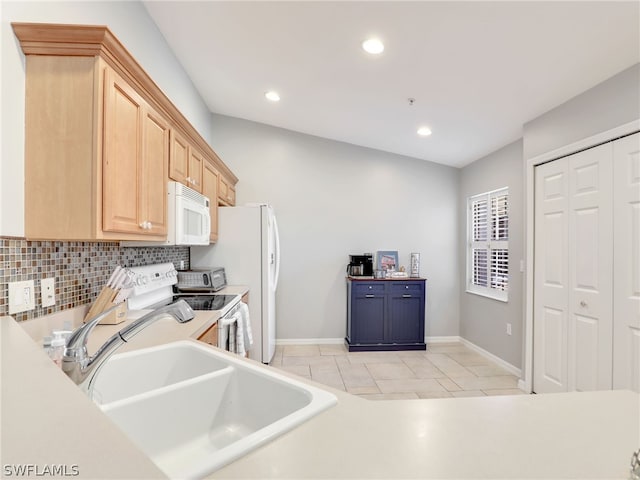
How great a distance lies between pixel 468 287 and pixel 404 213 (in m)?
1.35

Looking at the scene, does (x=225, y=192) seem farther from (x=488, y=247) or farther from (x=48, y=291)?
(x=488, y=247)

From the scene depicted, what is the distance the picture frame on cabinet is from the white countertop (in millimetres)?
3610

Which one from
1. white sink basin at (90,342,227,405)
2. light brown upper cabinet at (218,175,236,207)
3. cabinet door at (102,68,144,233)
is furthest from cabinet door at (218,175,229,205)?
white sink basin at (90,342,227,405)

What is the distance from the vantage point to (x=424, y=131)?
3.60 m

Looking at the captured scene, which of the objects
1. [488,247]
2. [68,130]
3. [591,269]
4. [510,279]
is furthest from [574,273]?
[68,130]

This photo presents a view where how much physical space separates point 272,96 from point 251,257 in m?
1.75

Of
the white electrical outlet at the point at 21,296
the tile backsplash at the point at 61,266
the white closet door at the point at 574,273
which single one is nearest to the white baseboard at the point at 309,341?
the white closet door at the point at 574,273

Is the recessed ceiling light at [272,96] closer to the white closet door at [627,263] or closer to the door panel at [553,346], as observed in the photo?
the white closet door at [627,263]

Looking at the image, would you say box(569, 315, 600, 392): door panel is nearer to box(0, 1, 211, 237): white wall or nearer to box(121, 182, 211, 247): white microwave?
box(121, 182, 211, 247): white microwave

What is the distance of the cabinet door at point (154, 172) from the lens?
1.77 m

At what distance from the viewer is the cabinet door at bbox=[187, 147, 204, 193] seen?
8.38 ft

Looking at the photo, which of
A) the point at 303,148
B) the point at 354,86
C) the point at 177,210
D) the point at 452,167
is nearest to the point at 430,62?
the point at 354,86

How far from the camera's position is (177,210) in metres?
2.14

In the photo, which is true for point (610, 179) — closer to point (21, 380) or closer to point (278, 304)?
point (21, 380)
